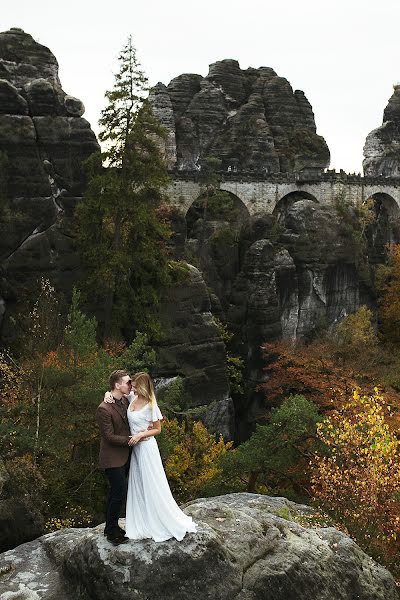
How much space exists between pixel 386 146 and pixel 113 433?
58.2 m

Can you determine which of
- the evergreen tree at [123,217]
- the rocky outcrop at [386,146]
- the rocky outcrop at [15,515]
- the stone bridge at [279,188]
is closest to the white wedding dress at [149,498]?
the rocky outcrop at [15,515]

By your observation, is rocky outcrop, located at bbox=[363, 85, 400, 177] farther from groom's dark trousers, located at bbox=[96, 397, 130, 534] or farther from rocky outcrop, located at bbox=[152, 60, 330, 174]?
groom's dark trousers, located at bbox=[96, 397, 130, 534]

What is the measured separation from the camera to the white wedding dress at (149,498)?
730 centimetres

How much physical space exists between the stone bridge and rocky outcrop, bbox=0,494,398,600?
36190 millimetres

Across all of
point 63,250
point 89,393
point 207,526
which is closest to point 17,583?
point 207,526

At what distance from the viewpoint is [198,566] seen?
282 inches

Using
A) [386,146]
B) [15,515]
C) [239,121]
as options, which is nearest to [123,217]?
[15,515]

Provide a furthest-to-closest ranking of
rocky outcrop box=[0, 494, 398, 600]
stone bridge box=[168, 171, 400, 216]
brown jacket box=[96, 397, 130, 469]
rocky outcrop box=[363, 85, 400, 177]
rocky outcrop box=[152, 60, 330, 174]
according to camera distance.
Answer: rocky outcrop box=[363, 85, 400, 177]
rocky outcrop box=[152, 60, 330, 174]
stone bridge box=[168, 171, 400, 216]
brown jacket box=[96, 397, 130, 469]
rocky outcrop box=[0, 494, 398, 600]

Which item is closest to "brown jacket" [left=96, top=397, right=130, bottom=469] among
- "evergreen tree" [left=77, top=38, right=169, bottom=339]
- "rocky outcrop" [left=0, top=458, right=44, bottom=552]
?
"rocky outcrop" [left=0, top=458, right=44, bottom=552]

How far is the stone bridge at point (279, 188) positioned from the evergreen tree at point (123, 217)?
57.8ft

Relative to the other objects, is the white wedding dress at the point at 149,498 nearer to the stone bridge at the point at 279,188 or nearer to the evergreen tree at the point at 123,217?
the evergreen tree at the point at 123,217

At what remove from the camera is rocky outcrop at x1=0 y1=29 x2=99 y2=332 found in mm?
25328

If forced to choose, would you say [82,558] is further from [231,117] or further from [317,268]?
[231,117]

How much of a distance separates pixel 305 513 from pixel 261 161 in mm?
45506
